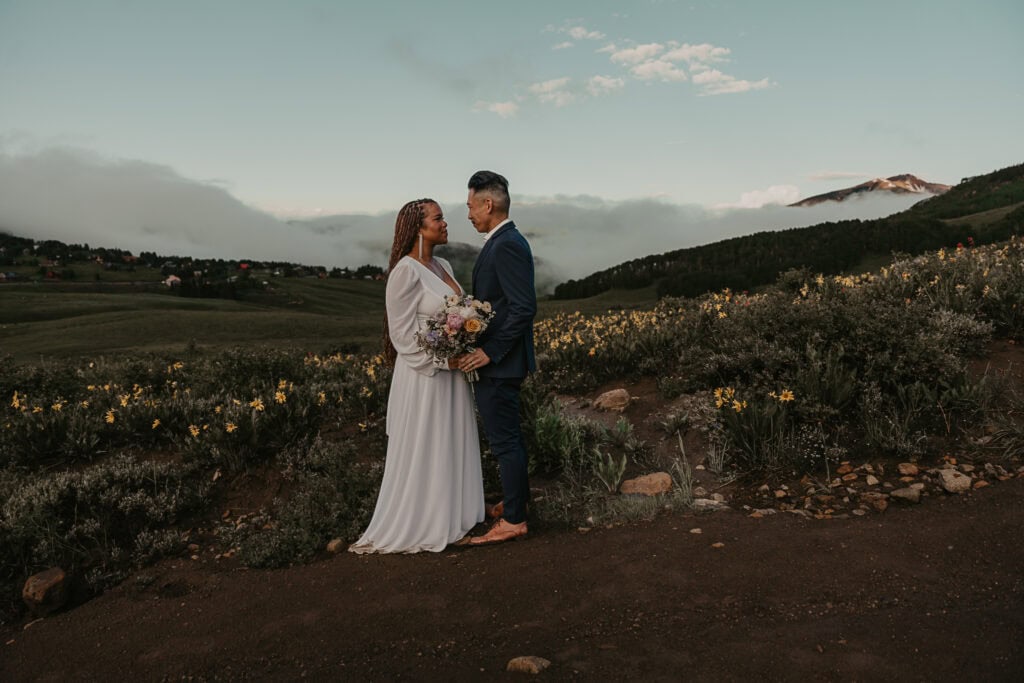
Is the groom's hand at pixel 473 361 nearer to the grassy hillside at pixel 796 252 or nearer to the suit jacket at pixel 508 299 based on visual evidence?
the suit jacket at pixel 508 299

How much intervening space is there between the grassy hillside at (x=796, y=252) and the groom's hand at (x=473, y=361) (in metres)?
23.0

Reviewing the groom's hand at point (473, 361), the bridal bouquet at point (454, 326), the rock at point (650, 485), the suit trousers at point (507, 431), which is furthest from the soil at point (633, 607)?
the bridal bouquet at point (454, 326)

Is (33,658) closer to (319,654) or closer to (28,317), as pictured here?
(319,654)

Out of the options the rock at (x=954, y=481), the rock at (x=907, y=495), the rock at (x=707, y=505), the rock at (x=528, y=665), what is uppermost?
the rock at (x=954, y=481)

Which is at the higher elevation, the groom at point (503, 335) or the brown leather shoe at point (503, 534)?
the groom at point (503, 335)

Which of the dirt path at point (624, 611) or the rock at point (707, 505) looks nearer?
the dirt path at point (624, 611)

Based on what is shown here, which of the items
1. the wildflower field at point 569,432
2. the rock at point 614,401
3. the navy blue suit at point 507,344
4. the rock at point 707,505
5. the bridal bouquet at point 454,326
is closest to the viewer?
the bridal bouquet at point 454,326

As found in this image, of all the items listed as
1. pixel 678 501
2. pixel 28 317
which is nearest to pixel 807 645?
pixel 678 501

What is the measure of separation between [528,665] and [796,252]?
39.4 meters

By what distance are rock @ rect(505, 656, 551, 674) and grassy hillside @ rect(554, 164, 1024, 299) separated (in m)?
24.0

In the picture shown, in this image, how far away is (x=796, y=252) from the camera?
37812mm

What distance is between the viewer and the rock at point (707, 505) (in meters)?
4.81

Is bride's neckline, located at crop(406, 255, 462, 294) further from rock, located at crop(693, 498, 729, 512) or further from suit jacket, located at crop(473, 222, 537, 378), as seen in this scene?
rock, located at crop(693, 498, 729, 512)

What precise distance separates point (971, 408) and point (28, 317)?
140 feet
